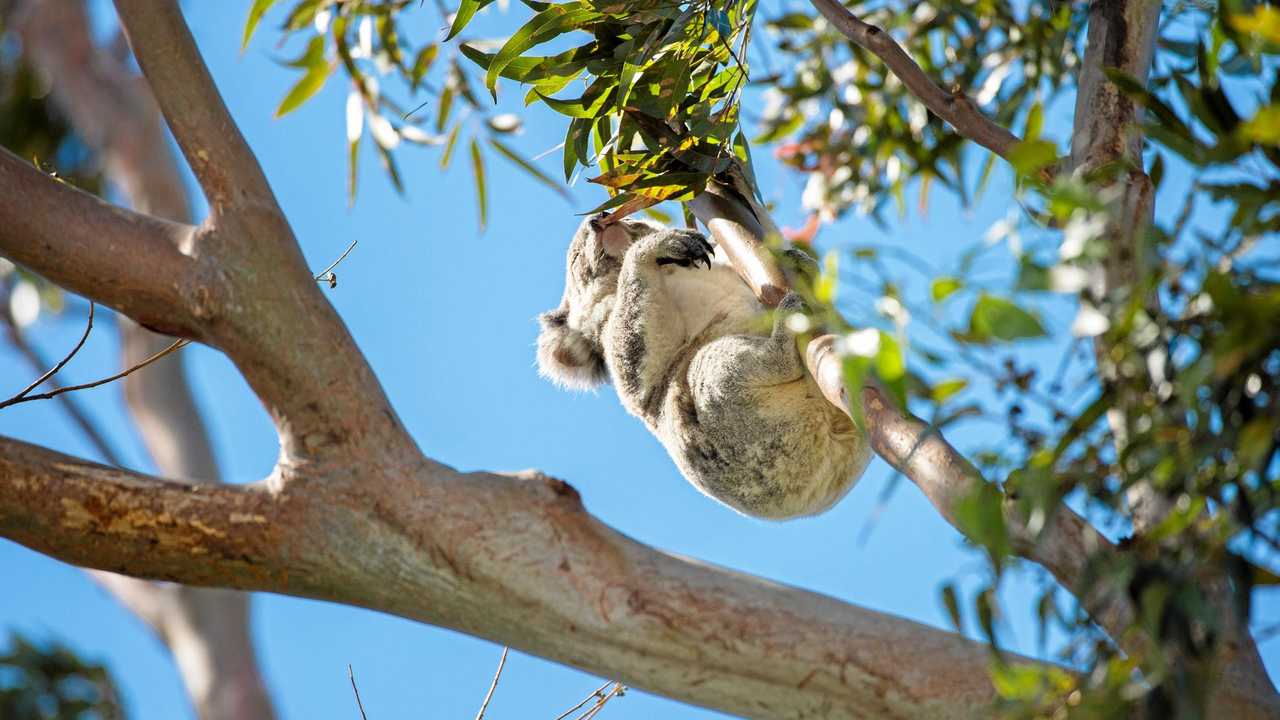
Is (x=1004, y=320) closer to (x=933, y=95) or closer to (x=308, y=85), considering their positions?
(x=933, y=95)

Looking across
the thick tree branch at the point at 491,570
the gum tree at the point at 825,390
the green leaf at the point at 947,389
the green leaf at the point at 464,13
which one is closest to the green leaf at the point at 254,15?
the gum tree at the point at 825,390

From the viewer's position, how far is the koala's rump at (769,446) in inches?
110

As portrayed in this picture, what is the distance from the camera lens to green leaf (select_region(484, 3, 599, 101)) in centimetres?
229

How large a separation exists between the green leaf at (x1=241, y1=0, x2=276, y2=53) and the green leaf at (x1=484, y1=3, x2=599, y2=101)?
0.75 m

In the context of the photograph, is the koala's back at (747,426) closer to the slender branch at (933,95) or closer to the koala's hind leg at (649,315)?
the koala's hind leg at (649,315)

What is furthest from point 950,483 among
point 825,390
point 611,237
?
point 611,237

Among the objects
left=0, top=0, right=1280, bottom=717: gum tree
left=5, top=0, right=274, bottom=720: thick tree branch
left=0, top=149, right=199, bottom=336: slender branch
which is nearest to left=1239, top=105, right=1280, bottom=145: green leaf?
left=0, top=0, right=1280, bottom=717: gum tree

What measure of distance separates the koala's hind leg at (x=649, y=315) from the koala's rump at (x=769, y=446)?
0.30 feet

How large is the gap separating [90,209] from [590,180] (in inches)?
38.9

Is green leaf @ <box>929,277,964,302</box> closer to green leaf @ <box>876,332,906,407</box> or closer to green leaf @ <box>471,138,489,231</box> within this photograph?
green leaf @ <box>876,332,906,407</box>

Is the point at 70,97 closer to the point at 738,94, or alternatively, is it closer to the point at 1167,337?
the point at 738,94

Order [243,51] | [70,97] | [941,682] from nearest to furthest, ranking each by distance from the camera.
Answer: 1. [941,682]
2. [243,51]
3. [70,97]

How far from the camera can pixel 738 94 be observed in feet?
8.02

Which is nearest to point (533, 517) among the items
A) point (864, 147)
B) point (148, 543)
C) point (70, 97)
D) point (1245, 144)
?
point (148, 543)
